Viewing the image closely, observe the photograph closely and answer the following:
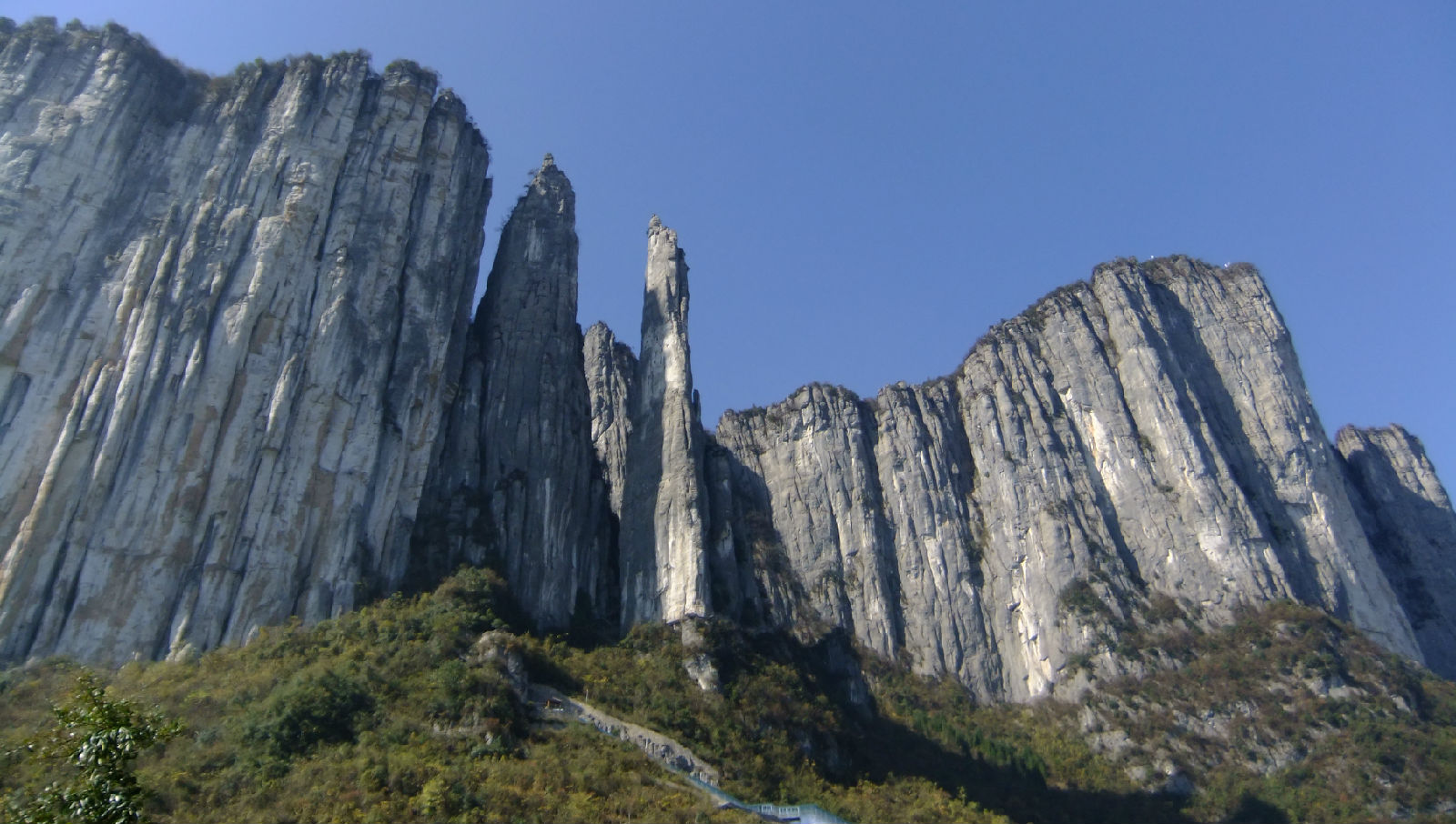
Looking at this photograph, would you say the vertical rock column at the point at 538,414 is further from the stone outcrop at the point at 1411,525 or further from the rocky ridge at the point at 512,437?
the stone outcrop at the point at 1411,525

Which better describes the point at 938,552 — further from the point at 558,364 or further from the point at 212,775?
the point at 212,775

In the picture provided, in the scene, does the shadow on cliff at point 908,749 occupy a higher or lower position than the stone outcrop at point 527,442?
lower

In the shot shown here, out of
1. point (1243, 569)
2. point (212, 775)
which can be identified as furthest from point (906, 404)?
point (212, 775)

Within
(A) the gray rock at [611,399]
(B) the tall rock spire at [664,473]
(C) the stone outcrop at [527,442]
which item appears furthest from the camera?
(A) the gray rock at [611,399]

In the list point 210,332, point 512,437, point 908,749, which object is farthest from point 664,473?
point 210,332

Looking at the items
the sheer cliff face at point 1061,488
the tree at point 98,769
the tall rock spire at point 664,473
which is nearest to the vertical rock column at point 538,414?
the tall rock spire at point 664,473

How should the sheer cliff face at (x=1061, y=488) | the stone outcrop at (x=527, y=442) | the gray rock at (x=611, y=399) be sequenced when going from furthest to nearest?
the gray rock at (x=611, y=399) < the sheer cliff face at (x=1061, y=488) < the stone outcrop at (x=527, y=442)

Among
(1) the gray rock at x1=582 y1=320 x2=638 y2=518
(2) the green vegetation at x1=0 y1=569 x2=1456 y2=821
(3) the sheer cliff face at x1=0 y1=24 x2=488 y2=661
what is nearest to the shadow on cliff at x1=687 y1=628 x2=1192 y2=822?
(2) the green vegetation at x1=0 y1=569 x2=1456 y2=821

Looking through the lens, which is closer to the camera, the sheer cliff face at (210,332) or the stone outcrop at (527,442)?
the sheer cliff face at (210,332)

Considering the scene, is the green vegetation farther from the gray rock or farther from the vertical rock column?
the gray rock
